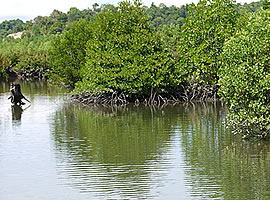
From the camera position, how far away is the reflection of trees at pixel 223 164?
11.6 meters

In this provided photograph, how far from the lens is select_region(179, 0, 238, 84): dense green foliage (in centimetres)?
2709

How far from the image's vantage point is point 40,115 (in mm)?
25562

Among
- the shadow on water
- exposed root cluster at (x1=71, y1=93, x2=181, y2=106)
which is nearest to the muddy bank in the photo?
exposed root cluster at (x1=71, y1=93, x2=181, y2=106)

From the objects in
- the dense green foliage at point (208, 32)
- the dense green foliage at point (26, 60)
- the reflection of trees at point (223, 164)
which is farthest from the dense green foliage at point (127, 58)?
the dense green foliage at point (26, 60)

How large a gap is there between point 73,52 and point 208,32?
1166 centimetres

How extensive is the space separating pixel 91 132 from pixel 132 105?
830cm

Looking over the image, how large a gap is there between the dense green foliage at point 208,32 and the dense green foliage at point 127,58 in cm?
151

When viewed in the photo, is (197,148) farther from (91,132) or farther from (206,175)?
(91,132)

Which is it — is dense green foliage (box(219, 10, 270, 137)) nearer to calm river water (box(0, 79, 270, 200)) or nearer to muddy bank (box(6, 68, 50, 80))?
calm river water (box(0, 79, 270, 200))

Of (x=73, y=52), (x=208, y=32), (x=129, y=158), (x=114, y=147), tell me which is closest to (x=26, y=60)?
(x=73, y=52)

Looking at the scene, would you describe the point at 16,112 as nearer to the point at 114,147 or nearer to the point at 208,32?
the point at 208,32

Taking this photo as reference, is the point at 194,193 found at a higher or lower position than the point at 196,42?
lower

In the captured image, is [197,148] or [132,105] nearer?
[197,148]

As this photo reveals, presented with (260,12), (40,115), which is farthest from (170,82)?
(260,12)
